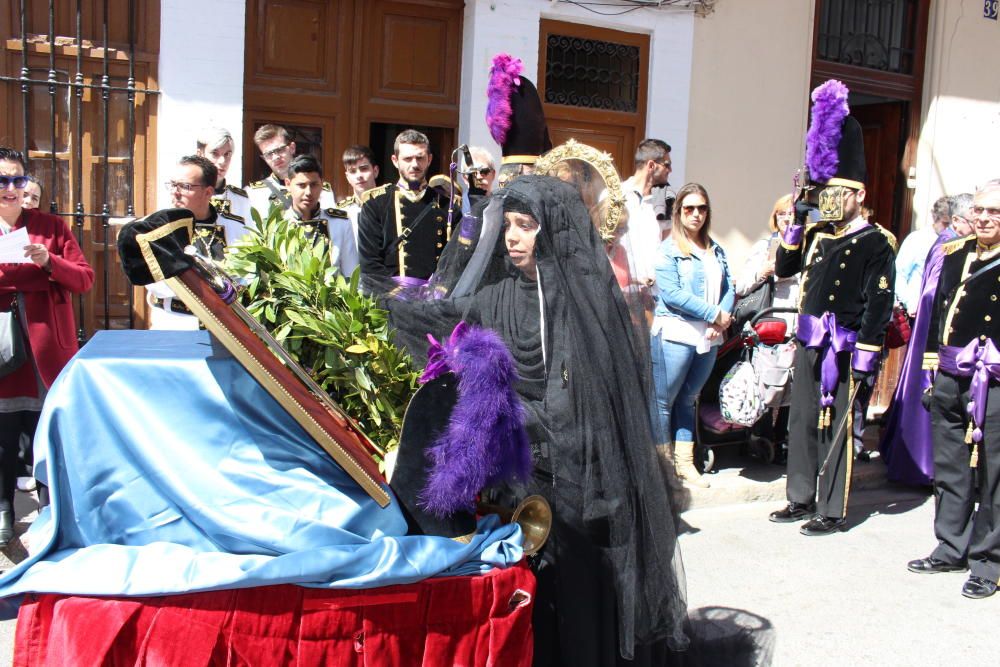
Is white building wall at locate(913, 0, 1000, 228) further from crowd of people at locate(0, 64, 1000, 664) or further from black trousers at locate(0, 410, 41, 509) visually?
black trousers at locate(0, 410, 41, 509)

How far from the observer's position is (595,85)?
9086mm

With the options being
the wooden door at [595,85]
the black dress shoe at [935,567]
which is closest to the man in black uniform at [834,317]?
the black dress shoe at [935,567]

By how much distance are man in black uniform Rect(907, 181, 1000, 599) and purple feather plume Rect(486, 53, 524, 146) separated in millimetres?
2680

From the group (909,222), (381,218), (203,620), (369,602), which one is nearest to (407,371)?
(369,602)

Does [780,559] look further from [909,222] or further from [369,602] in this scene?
[909,222]

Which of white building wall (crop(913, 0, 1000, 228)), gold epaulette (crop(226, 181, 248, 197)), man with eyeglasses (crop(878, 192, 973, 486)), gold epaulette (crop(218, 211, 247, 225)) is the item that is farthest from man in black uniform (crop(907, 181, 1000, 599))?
white building wall (crop(913, 0, 1000, 228))

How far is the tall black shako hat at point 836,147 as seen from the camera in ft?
18.9

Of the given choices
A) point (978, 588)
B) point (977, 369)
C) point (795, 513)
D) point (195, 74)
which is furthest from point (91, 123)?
point (978, 588)

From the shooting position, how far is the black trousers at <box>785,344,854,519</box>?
5.86m

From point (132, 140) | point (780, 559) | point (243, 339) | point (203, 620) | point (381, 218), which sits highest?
point (132, 140)

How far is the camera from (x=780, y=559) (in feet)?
17.8

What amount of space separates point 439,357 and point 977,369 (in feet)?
11.3

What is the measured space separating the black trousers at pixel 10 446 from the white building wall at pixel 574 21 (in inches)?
176

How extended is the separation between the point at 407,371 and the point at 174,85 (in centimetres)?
505
